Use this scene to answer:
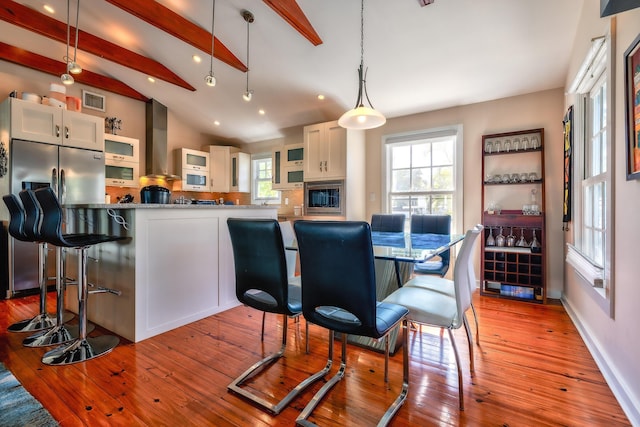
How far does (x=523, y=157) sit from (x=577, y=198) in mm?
951

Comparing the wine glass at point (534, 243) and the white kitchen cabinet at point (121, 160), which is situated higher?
the white kitchen cabinet at point (121, 160)

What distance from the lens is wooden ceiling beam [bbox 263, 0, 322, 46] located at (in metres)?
2.63

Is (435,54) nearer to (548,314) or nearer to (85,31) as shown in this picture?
(548,314)

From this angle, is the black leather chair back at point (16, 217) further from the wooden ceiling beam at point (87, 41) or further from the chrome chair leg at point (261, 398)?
the wooden ceiling beam at point (87, 41)

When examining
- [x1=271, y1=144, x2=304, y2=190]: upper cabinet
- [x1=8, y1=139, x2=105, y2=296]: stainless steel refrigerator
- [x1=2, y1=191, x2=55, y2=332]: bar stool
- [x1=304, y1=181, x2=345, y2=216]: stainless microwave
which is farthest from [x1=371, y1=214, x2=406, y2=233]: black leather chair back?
[x1=8, y1=139, x2=105, y2=296]: stainless steel refrigerator

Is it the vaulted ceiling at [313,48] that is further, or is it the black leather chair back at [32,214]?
the vaulted ceiling at [313,48]

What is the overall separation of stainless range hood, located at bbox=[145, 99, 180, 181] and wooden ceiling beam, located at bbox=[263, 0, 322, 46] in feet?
10.8

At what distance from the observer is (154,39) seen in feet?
12.4

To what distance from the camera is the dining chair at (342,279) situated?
1229 millimetres

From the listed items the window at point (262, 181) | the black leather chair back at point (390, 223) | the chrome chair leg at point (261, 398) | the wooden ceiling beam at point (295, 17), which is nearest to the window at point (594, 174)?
the black leather chair back at point (390, 223)

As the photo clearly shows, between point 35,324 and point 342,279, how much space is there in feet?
9.43

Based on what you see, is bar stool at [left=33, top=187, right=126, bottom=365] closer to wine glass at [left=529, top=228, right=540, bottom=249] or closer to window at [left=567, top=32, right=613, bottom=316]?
window at [left=567, top=32, right=613, bottom=316]

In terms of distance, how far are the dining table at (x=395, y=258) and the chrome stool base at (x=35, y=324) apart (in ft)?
7.08

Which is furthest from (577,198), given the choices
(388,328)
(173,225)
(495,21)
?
(173,225)
